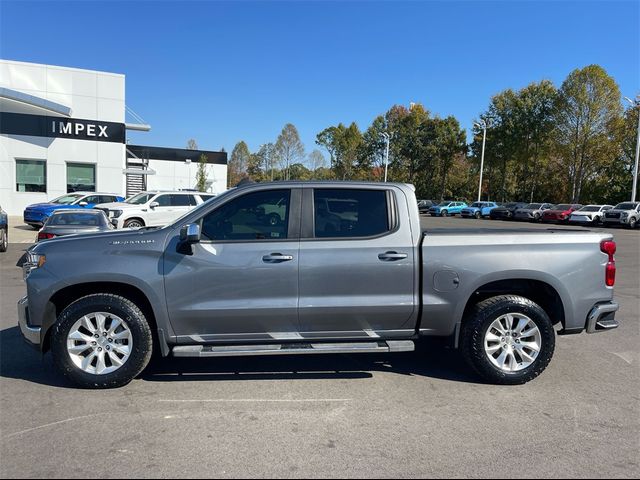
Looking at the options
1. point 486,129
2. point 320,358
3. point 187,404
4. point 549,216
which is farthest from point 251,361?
point 486,129

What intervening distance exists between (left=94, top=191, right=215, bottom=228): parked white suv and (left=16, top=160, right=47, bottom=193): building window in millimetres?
10613

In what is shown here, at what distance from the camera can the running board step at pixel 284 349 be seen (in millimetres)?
4379

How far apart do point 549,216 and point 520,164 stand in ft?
55.2

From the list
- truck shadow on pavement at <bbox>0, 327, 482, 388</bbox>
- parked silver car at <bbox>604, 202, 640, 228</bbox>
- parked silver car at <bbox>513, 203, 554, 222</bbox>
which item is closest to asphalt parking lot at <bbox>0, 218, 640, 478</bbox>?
truck shadow on pavement at <bbox>0, 327, 482, 388</bbox>

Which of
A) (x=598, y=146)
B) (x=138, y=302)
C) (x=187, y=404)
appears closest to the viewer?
(x=187, y=404)

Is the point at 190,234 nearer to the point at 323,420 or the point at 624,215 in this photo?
the point at 323,420

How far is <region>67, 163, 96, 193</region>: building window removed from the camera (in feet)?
87.6

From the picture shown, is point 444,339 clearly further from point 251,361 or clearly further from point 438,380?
point 251,361

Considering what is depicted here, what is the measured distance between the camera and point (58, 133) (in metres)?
26.0

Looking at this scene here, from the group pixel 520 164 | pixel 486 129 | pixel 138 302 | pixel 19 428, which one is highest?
pixel 486 129

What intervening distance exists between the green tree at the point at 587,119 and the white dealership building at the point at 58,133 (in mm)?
37808

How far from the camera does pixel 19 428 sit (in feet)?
12.0

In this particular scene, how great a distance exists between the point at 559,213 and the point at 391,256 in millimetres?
39497

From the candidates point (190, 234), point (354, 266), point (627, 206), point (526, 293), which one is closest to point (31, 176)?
point (190, 234)
